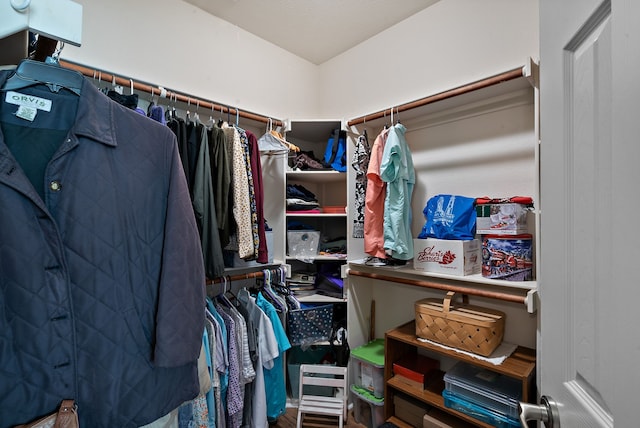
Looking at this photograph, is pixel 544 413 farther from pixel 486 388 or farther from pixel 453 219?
pixel 453 219

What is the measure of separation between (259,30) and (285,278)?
Answer: 1848 mm

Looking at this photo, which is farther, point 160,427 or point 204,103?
point 204,103

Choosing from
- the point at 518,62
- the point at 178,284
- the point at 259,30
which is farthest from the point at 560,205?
the point at 259,30

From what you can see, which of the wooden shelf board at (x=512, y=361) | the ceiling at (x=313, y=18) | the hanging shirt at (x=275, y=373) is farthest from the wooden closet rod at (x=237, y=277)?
the ceiling at (x=313, y=18)

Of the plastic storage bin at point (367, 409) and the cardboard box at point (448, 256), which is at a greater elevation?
→ the cardboard box at point (448, 256)

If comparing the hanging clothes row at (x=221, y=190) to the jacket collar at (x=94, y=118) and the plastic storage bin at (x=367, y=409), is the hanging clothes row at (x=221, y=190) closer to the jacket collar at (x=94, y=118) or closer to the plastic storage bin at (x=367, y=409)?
the jacket collar at (x=94, y=118)

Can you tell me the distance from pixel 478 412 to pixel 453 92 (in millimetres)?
1612

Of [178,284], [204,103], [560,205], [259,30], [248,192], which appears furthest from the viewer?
[259,30]

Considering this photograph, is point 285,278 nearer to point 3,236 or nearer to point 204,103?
point 204,103

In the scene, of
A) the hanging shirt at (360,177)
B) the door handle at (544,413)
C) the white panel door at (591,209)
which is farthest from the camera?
the hanging shirt at (360,177)

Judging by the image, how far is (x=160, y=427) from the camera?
0.86m

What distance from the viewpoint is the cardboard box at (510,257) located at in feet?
4.75

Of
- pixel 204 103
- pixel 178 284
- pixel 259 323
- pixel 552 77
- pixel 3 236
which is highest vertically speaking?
pixel 204 103

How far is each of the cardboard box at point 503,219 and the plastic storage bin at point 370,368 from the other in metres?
1.02
